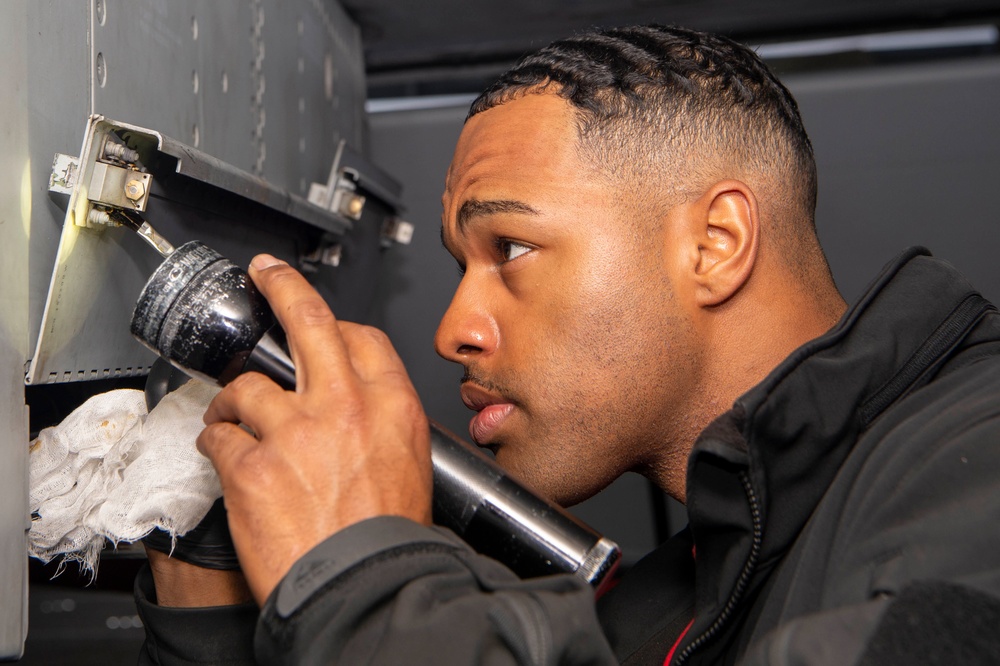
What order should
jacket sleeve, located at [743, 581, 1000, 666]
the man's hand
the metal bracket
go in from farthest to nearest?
the metal bracket
the man's hand
jacket sleeve, located at [743, 581, 1000, 666]

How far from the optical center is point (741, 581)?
0.79 metres

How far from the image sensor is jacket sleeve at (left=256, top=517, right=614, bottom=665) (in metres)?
0.58

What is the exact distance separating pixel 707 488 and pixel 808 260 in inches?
16.0

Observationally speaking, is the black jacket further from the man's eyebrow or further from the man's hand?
the man's eyebrow

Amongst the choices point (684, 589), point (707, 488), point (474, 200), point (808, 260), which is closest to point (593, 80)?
point (474, 200)

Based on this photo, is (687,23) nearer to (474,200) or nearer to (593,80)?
(593,80)

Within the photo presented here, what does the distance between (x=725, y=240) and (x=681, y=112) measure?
177mm

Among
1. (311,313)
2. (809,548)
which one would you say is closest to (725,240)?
(809,548)

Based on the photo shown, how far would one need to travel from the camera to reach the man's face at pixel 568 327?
3.24ft

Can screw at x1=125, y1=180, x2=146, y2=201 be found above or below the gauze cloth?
above

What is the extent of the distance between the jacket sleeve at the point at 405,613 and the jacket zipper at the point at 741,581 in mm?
203

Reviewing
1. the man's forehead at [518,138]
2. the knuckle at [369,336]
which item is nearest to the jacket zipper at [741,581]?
the knuckle at [369,336]

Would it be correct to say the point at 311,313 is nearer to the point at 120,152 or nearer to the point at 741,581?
the point at 120,152

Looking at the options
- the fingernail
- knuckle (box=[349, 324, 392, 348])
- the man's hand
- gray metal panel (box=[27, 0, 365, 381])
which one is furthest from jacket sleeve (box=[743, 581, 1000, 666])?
gray metal panel (box=[27, 0, 365, 381])
